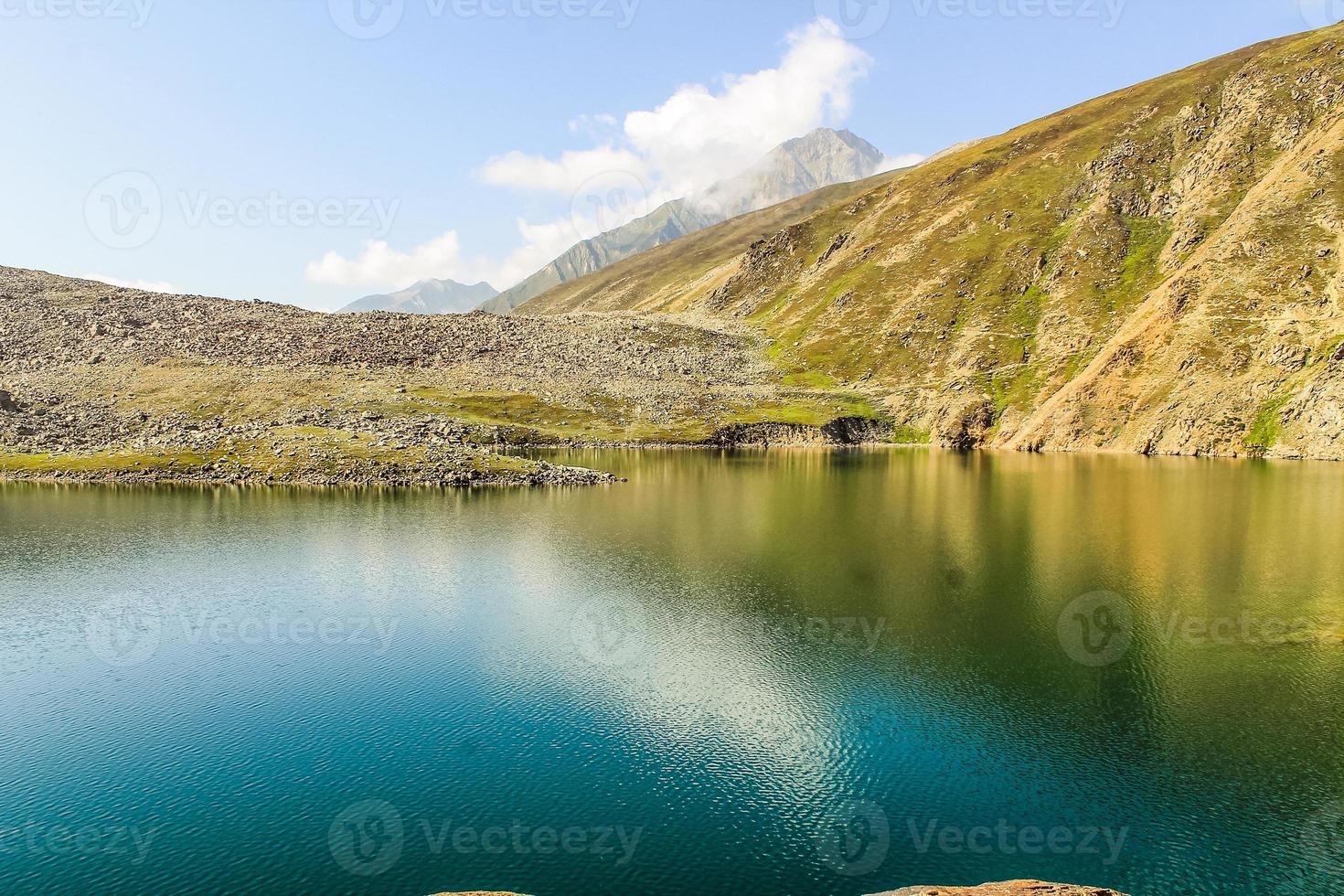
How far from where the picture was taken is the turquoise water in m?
24.5

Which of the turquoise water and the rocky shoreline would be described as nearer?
the turquoise water

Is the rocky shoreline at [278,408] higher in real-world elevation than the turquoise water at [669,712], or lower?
higher

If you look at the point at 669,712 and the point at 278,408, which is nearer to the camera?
the point at 669,712

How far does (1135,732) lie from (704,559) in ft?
120

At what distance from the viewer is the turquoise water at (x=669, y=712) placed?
24484 millimetres

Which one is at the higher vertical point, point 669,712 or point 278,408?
point 278,408

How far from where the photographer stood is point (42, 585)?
54.5 metres

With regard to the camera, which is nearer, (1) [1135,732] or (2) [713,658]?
(1) [1135,732]

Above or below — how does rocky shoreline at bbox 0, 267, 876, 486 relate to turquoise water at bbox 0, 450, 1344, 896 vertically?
above

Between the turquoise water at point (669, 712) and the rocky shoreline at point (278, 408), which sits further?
the rocky shoreline at point (278, 408)

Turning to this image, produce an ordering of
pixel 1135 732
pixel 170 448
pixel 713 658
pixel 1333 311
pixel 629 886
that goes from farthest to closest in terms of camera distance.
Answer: pixel 1333 311 < pixel 170 448 < pixel 713 658 < pixel 1135 732 < pixel 629 886

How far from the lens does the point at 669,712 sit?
34844mm

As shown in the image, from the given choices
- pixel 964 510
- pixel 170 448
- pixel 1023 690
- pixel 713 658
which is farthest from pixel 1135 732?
pixel 170 448

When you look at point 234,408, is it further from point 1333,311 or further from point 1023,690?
point 1333,311
